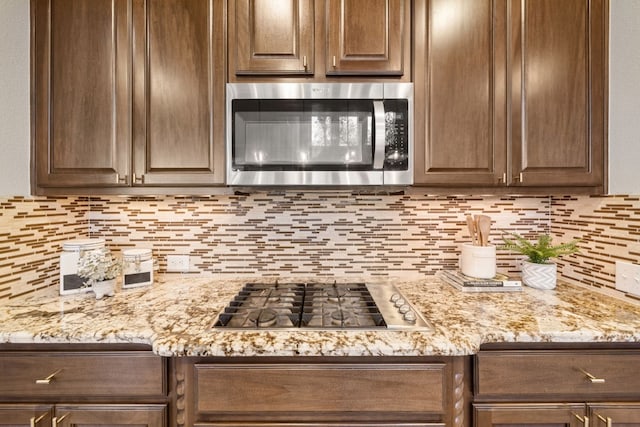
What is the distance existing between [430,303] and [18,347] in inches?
60.5

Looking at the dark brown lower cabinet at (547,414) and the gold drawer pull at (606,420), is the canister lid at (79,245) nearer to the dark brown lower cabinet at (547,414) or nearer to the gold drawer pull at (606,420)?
the dark brown lower cabinet at (547,414)

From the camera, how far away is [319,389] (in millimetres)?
1083

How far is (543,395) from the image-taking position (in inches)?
43.9

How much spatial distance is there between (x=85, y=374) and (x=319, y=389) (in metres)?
0.80

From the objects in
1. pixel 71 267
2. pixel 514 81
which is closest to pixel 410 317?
pixel 514 81

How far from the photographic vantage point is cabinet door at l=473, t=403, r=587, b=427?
1109 mm

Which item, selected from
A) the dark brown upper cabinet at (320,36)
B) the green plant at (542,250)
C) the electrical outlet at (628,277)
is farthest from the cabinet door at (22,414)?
the electrical outlet at (628,277)

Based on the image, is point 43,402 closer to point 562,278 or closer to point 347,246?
point 347,246

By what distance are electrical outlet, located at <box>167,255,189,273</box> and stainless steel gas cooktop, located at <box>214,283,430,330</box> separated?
433 mm

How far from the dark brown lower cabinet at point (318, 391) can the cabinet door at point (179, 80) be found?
882 mm

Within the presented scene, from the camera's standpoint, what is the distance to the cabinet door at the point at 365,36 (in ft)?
4.64

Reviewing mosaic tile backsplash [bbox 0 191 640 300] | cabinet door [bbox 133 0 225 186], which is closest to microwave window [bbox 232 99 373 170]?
cabinet door [bbox 133 0 225 186]

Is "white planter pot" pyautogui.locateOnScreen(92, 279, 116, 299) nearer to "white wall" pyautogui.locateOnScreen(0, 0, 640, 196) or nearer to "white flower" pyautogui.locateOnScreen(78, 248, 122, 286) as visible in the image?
"white flower" pyautogui.locateOnScreen(78, 248, 122, 286)

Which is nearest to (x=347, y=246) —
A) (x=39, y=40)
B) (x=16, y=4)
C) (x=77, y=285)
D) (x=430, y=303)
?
(x=430, y=303)
